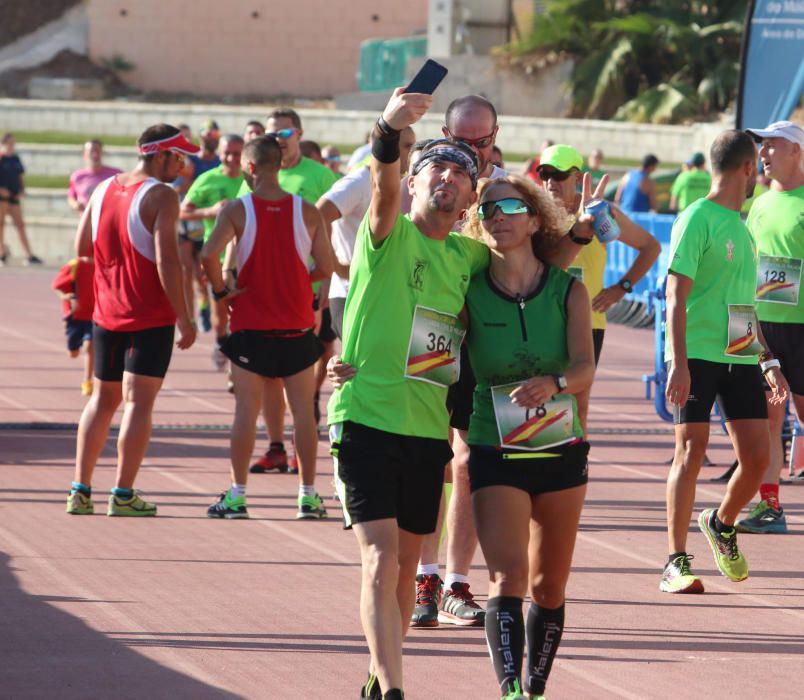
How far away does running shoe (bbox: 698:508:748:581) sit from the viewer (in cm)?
798

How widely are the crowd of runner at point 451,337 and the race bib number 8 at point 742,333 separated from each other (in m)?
0.01

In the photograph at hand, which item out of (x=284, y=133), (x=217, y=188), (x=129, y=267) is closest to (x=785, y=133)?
(x=129, y=267)

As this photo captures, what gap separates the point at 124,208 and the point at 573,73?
2908 centimetres

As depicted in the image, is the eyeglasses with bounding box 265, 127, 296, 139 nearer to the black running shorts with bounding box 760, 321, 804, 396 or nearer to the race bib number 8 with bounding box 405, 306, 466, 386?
the black running shorts with bounding box 760, 321, 804, 396

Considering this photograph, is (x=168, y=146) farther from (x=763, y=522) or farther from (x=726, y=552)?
(x=763, y=522)

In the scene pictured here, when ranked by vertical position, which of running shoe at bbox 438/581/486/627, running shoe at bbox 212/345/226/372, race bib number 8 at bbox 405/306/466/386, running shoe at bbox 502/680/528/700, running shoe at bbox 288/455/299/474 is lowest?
running shoe at bbox 212/345/226/372

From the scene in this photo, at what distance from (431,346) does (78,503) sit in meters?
4.33

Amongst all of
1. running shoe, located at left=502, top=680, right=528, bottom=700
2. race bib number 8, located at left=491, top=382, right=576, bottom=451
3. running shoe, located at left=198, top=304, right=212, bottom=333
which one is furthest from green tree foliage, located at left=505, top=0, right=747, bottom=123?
running shoe, located at left=502, top=680, right=528, bottom=700

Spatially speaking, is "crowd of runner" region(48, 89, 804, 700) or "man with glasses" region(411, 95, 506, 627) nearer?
"crowd of runner" region(48, 89, 804, 700)

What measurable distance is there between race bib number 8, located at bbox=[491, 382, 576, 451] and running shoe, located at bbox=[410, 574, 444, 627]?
5.82ft

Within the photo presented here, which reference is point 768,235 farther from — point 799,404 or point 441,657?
point 441,657

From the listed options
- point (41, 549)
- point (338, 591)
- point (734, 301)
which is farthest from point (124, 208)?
point (734, 301)

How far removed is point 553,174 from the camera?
7754 millimetres

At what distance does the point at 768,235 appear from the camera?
9.59 meters
